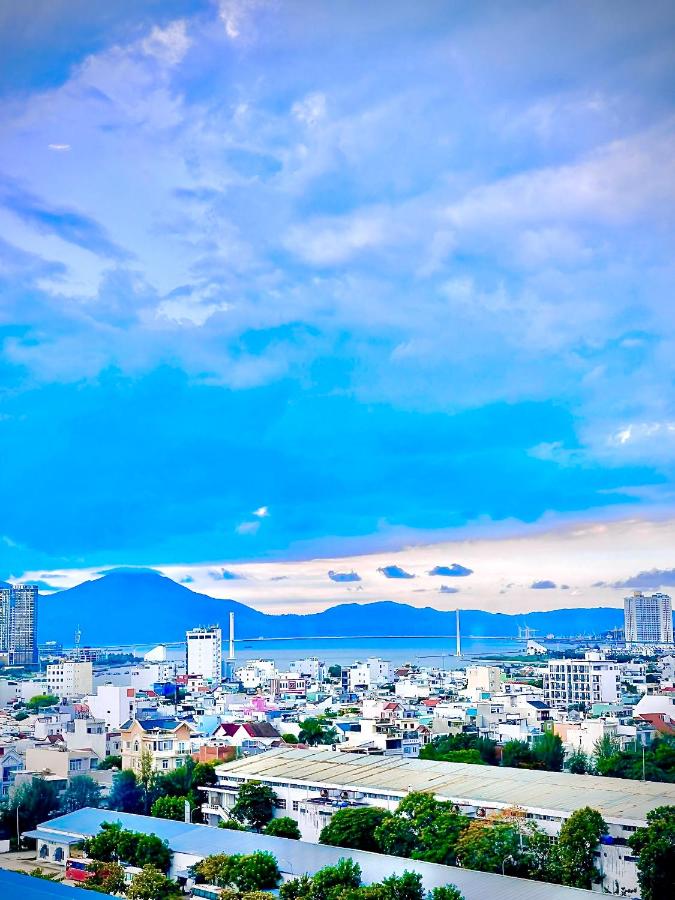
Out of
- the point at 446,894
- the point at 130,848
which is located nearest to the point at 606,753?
the point at 130,848

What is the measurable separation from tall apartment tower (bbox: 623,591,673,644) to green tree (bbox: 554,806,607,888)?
25.6m

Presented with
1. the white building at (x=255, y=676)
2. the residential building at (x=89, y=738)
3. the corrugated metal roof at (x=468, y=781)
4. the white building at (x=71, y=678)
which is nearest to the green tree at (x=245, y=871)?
the corrugated metal roof at (x=468, y=781)

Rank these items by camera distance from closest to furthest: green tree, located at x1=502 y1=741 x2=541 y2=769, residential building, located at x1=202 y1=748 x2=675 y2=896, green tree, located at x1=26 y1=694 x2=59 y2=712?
residential building, located at x1=202 y1=748 x2=675 y2=896
green tree, located at x1=502 y1=741 x2=541 y2=769
green tree, located at x1=26 y1=694 x2=59 y2=712

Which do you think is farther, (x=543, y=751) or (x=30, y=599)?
(x=30, y=599)

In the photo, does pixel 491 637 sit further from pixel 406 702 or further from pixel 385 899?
pixel 385 899

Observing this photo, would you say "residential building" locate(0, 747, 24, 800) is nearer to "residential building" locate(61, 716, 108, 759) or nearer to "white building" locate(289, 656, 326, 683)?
"residential building" locate(61, 716, 108, 759)

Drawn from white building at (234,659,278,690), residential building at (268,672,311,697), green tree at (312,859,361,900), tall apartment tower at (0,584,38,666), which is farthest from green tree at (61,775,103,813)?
tall apartment tower at (0,584,38,666)

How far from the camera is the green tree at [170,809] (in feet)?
18.3

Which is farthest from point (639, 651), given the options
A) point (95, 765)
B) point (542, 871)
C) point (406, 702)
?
point (542, 871)

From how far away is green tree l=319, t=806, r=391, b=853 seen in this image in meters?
4.62

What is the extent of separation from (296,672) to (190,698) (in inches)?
268

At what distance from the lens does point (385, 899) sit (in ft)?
11.2

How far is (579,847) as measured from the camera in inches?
163

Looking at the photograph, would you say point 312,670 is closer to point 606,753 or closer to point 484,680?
point 484,680
